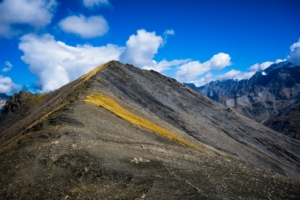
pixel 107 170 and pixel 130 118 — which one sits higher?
pixel 130 118

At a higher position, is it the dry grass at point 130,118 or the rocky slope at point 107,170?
the dry grass at point 130,118

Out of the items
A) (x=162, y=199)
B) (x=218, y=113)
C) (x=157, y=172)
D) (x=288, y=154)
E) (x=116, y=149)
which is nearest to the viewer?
(x=162, y=199)

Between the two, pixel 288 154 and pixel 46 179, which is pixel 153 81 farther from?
pixel 46 179

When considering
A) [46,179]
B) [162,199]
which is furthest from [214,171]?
[46,179]

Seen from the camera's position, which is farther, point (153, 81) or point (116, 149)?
point (153, 81)

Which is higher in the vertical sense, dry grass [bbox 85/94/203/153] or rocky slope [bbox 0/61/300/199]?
dry grass [bbox 85/94/203/153]

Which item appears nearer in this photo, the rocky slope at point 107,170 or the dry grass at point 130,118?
the rocky slope at point 107,170

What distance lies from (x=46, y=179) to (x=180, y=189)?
44.5 feet

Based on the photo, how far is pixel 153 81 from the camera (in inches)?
5128

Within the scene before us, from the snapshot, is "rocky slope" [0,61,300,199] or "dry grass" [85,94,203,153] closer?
"rocky slope" [0,61,300,199]

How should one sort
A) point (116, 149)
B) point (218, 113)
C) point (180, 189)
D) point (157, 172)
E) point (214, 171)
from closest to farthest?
point (180, 189)
point (157, 172)
point (214, 171)
point (116, 149)
point (218, 113)

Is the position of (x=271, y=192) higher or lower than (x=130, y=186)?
higher

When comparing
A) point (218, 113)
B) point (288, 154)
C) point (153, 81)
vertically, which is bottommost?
point (288, 154)

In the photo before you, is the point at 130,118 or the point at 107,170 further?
the point at 130,118
